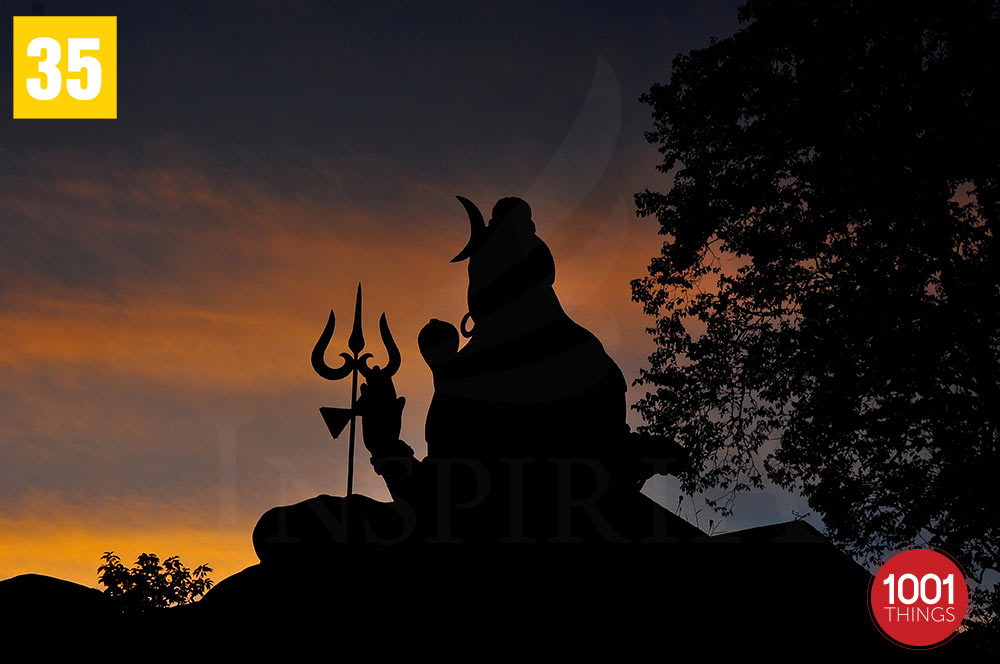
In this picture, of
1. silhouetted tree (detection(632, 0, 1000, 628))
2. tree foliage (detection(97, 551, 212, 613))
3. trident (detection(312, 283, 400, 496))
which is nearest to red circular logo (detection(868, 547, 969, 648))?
silhouetted tree (detection(632, 0, 1000, 628))

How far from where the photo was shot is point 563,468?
693cm

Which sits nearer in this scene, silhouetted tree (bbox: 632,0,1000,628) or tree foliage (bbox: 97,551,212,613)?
silhouetted tree (bbox: 632,0,1000,628)

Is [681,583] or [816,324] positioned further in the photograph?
[816,324]

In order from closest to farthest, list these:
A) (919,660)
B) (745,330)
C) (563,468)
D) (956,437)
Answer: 1. (919,660)
2. (563,468)
3. (956,437)
4. (745,330)

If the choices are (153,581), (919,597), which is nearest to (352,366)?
(919,597)

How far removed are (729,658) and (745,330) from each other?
Result: 7.97 meters

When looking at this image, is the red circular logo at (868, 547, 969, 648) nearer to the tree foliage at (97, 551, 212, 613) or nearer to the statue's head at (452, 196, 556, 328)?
the statue's head at (452, 196, 556, 328)

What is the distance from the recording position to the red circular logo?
713cm

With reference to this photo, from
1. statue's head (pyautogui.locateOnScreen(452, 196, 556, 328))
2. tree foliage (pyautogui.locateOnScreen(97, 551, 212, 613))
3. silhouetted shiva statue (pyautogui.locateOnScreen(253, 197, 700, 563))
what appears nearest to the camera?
silhouetted shiva statue (pyautogui.locateOnScreen(253, 197, 700, 563))

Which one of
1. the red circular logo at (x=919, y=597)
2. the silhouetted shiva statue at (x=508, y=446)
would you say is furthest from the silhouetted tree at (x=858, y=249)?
the silhouetted shiva statue at (x=508, y=446)

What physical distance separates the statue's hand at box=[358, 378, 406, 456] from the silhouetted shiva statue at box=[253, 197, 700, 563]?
0.04 ft

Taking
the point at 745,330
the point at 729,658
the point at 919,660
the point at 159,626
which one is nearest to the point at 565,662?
the point at 729,658

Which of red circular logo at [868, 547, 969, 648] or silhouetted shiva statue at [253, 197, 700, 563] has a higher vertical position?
silhouetted shiva statue at [253, 197, 700, 563]

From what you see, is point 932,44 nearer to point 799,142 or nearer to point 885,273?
point 799,142
